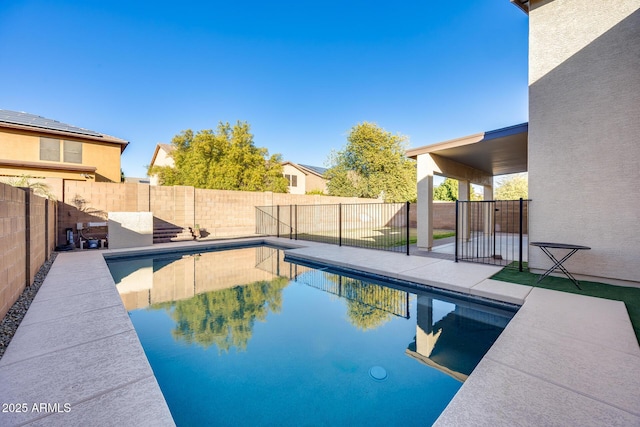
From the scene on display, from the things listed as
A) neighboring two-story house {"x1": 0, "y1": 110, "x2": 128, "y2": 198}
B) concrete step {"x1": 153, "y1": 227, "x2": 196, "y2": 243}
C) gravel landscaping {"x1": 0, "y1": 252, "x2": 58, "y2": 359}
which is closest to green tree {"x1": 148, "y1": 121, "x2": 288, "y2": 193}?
neighboring two-story house {"x1": 0, "y1": 110, "x2": 128, "y2": 198}

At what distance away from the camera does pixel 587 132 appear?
4445 mm

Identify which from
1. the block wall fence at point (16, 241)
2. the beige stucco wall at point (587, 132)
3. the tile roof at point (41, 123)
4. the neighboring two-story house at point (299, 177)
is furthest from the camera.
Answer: the neighboring two-story house at point (299, 177)

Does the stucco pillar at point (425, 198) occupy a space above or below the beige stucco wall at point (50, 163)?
below

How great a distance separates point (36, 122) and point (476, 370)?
1880cm

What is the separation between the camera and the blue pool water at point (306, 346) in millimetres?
2053

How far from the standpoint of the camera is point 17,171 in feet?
37.4

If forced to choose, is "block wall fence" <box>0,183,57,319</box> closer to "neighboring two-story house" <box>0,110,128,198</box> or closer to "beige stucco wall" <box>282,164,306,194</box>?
"neighboring two-story house" <box>0,110,128,198</box>

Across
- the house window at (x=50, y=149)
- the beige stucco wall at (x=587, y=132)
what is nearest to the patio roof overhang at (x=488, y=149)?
the beige stucco wall at (x=587, y=132)

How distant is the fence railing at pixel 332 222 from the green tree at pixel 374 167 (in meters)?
2.07

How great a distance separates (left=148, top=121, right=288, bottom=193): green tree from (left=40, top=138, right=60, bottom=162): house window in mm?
5920

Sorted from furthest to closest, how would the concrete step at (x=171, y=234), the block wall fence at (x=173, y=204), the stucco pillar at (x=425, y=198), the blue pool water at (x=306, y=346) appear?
the concrete step at (x=171, y=234) < the block wall fence at (x=173, y=204) < the stucco pillar at (x=425, y=198) < the blue pool water at (x=306, y=346)

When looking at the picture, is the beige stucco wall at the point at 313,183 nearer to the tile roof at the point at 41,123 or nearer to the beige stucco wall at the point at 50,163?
the tile roof at the point at 41,123

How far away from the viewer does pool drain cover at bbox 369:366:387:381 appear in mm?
2440

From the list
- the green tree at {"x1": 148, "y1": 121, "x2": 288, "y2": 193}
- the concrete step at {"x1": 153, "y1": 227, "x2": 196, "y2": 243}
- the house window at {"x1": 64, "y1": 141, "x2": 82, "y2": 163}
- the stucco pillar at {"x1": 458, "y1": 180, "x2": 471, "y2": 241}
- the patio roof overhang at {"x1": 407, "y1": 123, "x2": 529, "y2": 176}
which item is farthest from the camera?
the green tree at {"x1": 148, "y1": 121, "x2": 288, "y2": 193}
